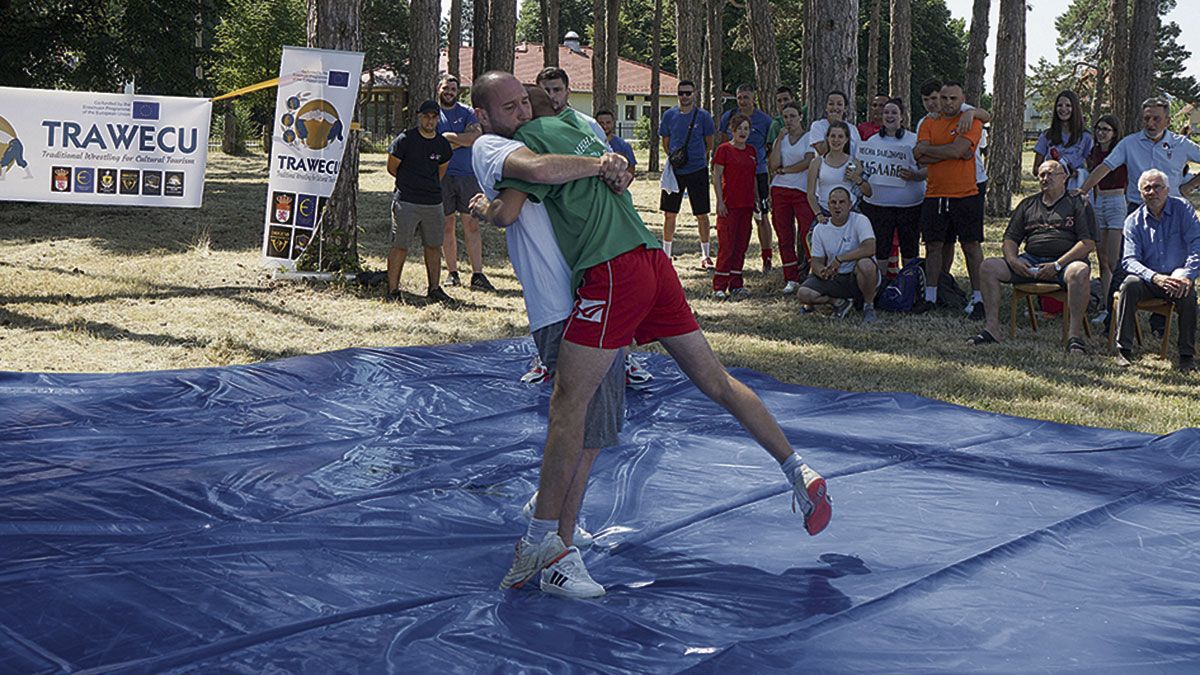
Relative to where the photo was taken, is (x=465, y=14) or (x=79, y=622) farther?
(x=465, y=14)

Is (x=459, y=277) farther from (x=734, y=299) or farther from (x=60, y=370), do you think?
(x=60, y=370)

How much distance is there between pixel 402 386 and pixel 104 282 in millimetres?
5666

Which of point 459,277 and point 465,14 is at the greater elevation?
point 465,14

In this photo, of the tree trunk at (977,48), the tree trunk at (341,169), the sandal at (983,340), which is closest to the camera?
the sandal at (983,340)

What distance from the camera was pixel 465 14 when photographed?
106 meters

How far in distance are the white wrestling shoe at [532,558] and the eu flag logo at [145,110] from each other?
842 cm


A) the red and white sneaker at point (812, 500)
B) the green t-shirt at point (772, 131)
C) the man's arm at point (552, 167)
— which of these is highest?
the green t-shirt at point (772, 131)

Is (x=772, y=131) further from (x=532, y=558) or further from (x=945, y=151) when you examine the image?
(x=532, y=558)

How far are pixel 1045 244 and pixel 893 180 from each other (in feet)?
5.60

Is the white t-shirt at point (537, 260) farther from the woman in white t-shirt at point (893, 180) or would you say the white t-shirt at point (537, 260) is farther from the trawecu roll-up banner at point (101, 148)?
the trawecu roll-up banner at point (101, 148)

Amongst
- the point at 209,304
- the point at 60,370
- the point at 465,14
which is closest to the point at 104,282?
the point at 209,304

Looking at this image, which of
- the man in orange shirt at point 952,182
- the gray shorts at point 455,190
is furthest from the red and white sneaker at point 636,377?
the gray shorts at point 455,190

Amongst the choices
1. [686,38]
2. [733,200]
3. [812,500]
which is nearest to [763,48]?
[686,38]

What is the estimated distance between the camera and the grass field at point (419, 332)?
727 centimetres
